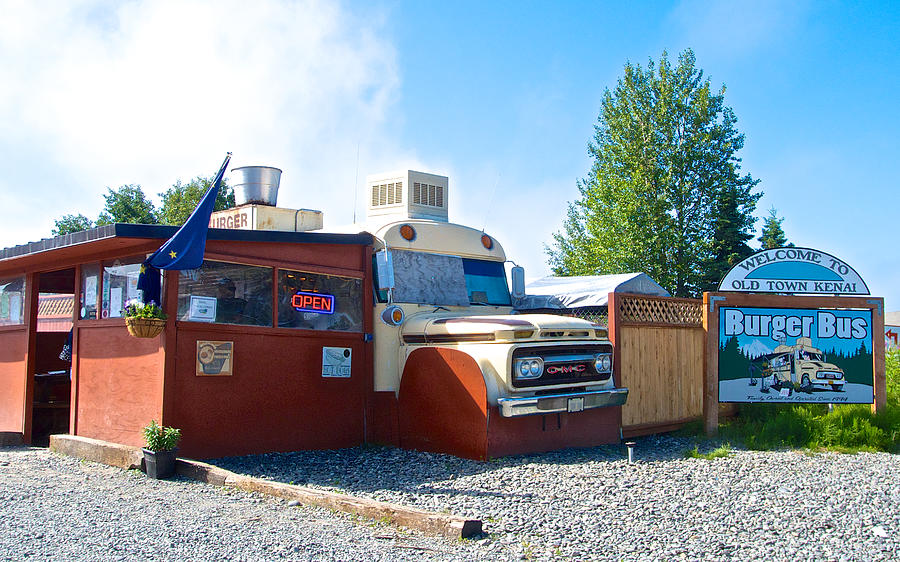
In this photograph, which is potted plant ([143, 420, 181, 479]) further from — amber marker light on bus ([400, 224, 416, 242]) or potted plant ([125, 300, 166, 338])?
amber marker light on bus ([400, 224, 416, 242])

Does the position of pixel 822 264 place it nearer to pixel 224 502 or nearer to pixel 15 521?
pixel 224 502

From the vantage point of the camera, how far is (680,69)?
992 inches

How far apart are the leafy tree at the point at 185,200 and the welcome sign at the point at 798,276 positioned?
2311 centimetres

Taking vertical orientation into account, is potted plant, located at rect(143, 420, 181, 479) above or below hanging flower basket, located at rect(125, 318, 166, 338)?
below

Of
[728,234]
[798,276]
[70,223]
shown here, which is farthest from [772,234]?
[70,223]

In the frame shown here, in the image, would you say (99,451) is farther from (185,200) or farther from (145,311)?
(185,200)

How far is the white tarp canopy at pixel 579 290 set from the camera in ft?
41.3

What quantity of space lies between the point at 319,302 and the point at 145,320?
7.30 ft

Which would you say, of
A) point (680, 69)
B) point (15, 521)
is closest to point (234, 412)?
point (15, 521)

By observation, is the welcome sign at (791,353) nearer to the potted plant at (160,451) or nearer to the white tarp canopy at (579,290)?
the white tarp canopy at (579,290)

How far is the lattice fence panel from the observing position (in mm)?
9906

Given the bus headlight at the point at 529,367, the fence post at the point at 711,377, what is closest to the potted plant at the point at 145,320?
the bus headlight at the point at 529,367

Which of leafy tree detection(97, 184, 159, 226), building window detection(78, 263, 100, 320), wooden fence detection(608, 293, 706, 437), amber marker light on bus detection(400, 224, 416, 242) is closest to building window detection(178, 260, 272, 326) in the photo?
building window detection(78, 263, 100, 320)

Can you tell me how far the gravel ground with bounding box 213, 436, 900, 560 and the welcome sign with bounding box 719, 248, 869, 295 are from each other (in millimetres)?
2416
